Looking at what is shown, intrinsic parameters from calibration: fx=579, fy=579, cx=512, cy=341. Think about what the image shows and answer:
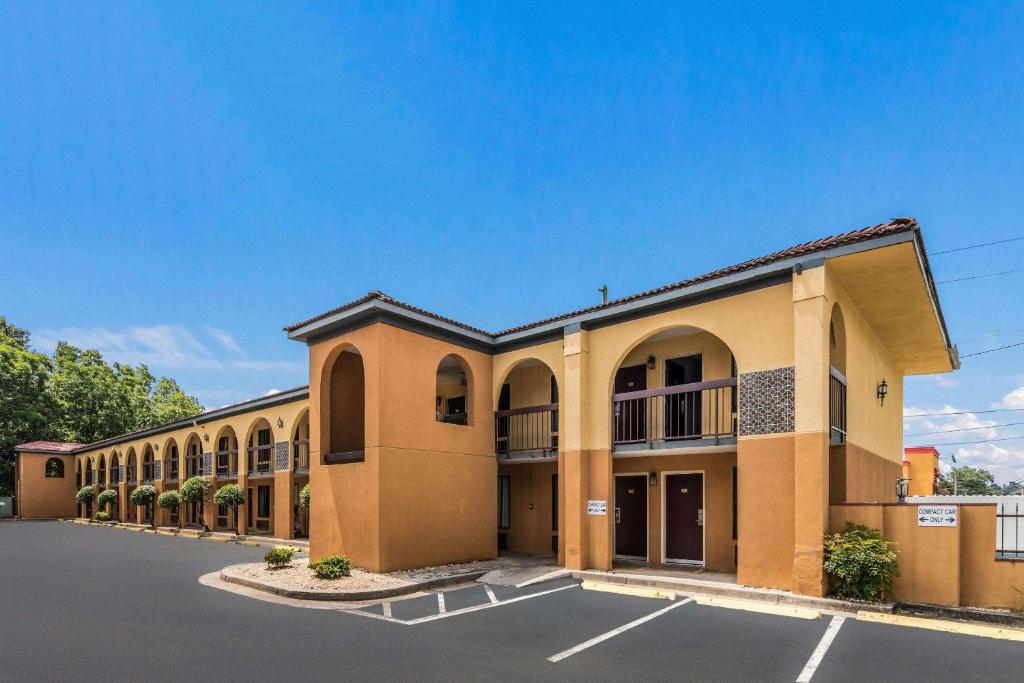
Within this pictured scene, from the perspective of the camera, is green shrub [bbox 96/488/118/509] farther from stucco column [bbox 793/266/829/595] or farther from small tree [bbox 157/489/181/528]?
stucco column [bbox 793/266/829/595]

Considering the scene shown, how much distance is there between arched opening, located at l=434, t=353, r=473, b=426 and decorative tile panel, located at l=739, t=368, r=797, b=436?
609 centimetres

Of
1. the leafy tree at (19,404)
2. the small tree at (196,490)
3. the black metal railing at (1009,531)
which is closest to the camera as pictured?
the black metal railing at (1009,531)

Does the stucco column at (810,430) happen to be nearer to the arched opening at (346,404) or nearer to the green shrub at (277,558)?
the arched opening at (346,404)

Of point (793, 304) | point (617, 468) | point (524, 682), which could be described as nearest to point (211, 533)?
point (617, 468)

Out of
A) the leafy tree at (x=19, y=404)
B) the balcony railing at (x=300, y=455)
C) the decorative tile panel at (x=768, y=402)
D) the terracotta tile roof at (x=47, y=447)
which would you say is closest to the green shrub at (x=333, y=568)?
the decorative tile panel at (x=768, y=402)

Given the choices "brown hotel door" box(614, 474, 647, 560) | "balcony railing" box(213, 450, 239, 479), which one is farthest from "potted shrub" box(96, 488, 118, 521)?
"brown hotel door" box(614, 474, 647, 560)

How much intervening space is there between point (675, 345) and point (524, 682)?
8.48 metres

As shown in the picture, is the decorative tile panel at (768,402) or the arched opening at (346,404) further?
the arched opening at (346,404)

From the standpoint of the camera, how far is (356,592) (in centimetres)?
932

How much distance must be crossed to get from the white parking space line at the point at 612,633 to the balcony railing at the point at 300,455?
13.9 m

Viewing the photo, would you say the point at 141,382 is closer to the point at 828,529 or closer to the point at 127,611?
the point at 127,611

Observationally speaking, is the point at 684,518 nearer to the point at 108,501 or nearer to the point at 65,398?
the point at 108,501

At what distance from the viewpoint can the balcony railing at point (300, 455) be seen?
63.3ft

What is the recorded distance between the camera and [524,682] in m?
5.55
